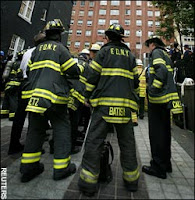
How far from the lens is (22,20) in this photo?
11.7 meters

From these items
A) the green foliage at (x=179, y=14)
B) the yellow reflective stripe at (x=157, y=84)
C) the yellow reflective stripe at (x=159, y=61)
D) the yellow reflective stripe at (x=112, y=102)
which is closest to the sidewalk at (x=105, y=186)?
the yellow reflective stripe at (x=112, y=102)

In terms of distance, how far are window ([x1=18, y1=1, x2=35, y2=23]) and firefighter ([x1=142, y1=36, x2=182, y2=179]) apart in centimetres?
1308

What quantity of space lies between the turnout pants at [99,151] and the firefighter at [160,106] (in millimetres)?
676

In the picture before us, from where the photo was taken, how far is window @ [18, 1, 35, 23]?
11738mm

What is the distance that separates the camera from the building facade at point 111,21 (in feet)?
132

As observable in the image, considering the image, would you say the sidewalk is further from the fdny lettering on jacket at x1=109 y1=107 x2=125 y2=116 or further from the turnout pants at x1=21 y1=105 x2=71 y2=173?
the fdny lettering on jacket at x1=109 y1=107 x2=125 y2=116

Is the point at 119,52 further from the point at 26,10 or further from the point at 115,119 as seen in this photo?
the point at 26,10

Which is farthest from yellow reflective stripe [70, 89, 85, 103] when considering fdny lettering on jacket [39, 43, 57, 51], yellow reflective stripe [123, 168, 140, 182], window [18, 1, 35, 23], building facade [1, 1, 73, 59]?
window [18, 1, 35, 23]

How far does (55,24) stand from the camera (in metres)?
2.38

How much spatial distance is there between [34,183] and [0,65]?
19.4 ft

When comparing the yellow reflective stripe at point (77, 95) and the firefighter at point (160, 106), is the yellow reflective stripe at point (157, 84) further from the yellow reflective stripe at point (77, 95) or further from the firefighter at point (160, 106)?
the yellow reflective stripe at point (77, 95)

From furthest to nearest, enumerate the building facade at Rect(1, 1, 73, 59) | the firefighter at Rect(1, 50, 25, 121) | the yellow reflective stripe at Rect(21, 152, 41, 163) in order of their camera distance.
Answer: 1. the building facade at Rect(1, 1, 73, 59)
2. the firefighter at Rect(1, 50, 25, 121)
3. the yellow reflective stripe at Rect(21, 152, 41, 163)

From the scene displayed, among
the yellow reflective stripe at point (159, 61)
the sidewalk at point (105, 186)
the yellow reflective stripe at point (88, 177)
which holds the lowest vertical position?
the sidewalk at point (105, 186)

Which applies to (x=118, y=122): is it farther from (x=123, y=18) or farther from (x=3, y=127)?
(x=123, y=18)
